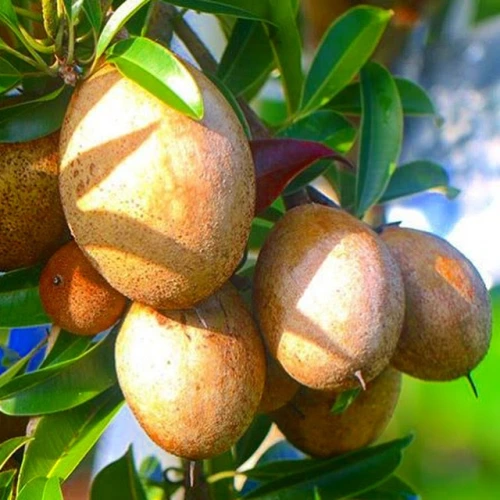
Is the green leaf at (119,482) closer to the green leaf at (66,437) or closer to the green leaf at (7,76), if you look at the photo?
the green leaf at (66,437)

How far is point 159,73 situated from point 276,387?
9.3 inches

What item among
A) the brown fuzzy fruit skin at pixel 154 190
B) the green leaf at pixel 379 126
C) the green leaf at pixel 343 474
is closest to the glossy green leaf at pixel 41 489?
the brown fuzzy fruit skin at pixel 154 190

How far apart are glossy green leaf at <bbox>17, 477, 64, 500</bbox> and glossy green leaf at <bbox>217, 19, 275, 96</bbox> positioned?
1.07ft

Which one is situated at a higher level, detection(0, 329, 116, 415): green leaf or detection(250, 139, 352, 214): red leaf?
detection(250, 139, 352, 214): red leaf

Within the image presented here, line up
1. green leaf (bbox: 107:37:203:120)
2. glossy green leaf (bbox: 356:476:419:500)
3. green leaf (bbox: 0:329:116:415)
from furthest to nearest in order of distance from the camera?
glossy green leaf (bbox: 356:476:419:500), green leaf (bbox: 0:329:116:415), green leaf (bbox: 107:37:203:120)

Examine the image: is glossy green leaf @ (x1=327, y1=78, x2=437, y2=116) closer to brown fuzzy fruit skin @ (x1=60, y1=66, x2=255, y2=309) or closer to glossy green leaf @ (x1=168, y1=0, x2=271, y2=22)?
glossy green leaf @ (x1=168, y1=0, x2=271, y2=22)

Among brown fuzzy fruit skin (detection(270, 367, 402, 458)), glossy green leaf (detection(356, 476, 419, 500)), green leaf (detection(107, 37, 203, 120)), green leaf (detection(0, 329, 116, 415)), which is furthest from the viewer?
glossy green leaf (detection(356, 476, 419, 500))

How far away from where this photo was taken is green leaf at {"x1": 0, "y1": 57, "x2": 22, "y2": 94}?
2.04 feet

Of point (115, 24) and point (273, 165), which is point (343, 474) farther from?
point (115, 24)

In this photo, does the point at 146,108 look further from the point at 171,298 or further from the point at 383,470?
the point at 383,470

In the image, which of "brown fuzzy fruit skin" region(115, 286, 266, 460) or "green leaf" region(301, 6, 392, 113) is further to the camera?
"green leaf" region(301, 6, 392, 113)

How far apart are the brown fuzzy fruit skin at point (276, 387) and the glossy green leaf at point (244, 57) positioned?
0.76 ft

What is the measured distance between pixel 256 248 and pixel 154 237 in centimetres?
27

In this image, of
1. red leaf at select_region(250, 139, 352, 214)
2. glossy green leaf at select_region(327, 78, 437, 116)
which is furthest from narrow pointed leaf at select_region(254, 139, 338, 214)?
glossy green leaf at select_region(327, 78, 437, 116)
